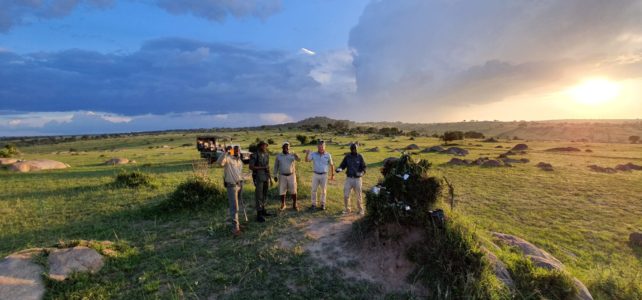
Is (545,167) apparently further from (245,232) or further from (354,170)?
(245,232)

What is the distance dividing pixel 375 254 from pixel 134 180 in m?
13.2

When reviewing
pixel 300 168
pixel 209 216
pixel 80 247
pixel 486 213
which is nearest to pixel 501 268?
pixel 486 213

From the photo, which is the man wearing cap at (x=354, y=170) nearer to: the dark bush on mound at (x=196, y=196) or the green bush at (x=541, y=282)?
the green bush at (x=541, y=282)

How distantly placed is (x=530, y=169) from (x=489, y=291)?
22.6 m

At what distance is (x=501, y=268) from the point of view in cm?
673

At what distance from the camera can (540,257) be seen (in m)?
7.90

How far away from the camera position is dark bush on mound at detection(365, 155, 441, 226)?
23.8 feet

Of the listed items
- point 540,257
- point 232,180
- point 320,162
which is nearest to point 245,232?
point 232,180

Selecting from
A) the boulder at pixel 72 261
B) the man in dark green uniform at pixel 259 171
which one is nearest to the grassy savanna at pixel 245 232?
the boulder at pixel 72 261

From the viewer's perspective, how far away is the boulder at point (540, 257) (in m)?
6.61

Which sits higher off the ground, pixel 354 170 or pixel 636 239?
pixel 354 170

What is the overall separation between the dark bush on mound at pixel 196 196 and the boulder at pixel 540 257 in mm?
9261

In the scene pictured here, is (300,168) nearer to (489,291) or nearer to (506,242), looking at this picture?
(506,242)

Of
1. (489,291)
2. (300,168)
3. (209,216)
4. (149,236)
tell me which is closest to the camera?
(489,291)
